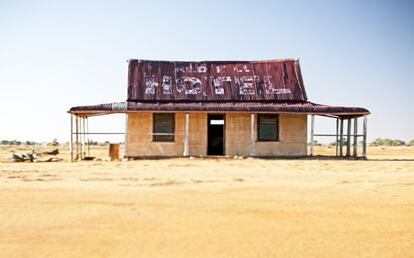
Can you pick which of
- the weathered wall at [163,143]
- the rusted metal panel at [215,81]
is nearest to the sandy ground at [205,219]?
the weathered wall at [163,143]

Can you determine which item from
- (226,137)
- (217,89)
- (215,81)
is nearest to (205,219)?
(226,137)

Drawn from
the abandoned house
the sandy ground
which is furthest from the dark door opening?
the sandy ground

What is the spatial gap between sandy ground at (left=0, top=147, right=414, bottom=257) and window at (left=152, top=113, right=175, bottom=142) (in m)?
10.1

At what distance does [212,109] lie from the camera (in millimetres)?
19188

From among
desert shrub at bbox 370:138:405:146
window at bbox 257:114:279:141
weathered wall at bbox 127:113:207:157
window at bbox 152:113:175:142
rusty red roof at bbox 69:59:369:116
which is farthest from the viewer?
desert shrub at bbox 370:138:405:146

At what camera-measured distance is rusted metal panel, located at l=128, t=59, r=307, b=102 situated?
20984 millimetres

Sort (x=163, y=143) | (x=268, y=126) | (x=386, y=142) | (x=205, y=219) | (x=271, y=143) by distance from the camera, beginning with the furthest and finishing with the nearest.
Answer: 1. (x=386, y=142)
2. (x=268, y=126)
3. (x=271, y=143)
4. (x=163, y=143)
5. (x=205, y=219)

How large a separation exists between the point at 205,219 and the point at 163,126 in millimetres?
14352

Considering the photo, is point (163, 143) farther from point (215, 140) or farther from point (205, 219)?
point (205, 219)

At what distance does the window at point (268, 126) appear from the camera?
2019 cm

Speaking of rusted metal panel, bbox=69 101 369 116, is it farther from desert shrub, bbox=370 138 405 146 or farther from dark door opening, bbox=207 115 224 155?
desert shrub, bbox=370 138 405 146

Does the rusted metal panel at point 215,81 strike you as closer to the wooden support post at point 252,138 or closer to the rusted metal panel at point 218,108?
the rusted metal panel at point 218,108

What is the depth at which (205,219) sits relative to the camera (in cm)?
596

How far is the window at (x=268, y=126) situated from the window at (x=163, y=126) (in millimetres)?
4189
